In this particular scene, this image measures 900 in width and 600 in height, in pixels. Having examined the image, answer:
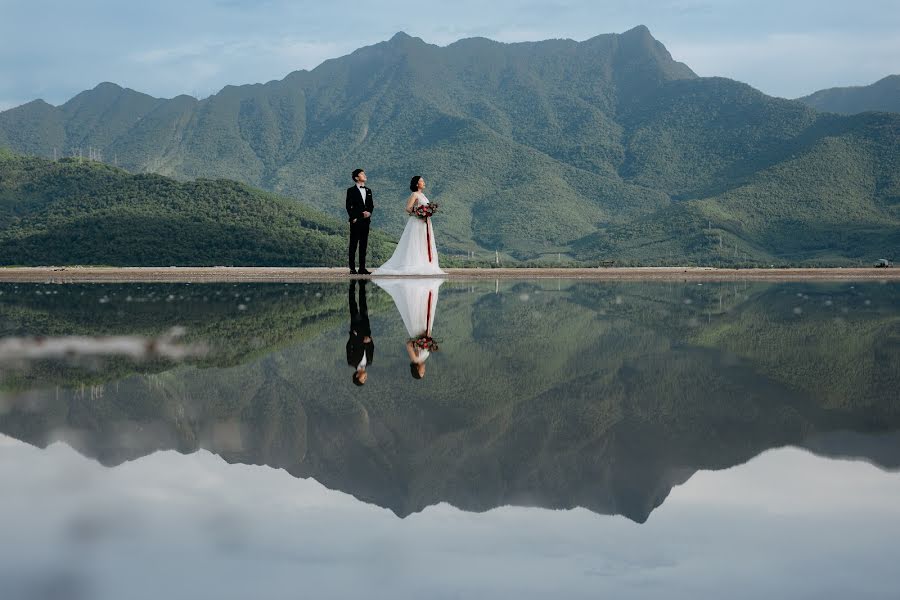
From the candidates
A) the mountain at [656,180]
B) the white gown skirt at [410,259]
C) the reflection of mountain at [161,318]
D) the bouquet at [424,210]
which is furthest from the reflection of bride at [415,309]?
the mountain at [656,180]

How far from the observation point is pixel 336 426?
558cm

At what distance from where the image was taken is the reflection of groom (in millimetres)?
7758

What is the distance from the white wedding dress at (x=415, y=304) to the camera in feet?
37.3

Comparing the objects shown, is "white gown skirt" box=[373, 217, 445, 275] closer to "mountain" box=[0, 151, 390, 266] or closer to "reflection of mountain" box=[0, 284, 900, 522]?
"reflection of mountain" box=[0, 284, 900, 522]

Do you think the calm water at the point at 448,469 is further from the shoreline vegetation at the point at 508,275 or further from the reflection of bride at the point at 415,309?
the shoreline vegetation at the point at 508,275

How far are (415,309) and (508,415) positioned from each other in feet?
27.9

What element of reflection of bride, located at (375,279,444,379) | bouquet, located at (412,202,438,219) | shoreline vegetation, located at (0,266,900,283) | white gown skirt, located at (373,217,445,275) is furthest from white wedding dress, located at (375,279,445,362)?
shoreline vegetation, located at (0,266,900,283)

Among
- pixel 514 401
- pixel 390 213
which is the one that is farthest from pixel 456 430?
pixel 390 213

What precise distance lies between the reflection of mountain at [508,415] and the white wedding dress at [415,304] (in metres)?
0.69

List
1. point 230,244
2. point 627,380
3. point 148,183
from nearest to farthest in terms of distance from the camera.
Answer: point 627,380
point 230,244
point 148,183

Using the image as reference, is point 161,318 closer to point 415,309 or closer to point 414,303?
point 415,309

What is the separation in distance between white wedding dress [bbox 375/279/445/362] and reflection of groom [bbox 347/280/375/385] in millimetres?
471

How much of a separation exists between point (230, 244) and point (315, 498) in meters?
61.8

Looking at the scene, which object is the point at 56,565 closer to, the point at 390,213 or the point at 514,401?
the point at 514,401
